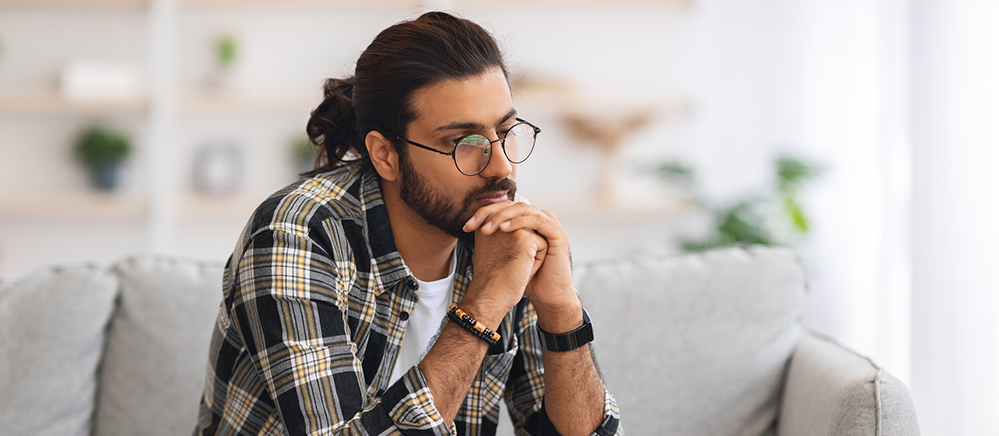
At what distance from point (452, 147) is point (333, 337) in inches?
15.8

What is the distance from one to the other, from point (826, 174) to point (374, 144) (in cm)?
221

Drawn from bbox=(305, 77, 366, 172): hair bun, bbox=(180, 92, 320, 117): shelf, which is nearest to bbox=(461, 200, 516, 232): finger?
bbox=(305, 77, 366, 172): hair bun

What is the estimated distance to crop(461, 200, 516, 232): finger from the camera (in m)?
1.21

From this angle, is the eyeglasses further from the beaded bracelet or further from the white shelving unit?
the white shelving unit

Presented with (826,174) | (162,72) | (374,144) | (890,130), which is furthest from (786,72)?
(162,72)

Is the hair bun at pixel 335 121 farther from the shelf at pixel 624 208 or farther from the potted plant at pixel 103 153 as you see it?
the potted plant at pixel 103 153

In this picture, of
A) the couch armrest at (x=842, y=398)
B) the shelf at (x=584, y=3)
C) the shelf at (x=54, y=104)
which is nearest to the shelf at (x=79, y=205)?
the shelf at (x=54, y=104)

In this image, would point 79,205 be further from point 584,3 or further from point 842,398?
point 842,398

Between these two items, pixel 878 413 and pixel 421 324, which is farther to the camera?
pixel 421 324

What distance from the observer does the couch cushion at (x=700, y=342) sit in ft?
4.92

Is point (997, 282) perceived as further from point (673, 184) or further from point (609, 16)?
point (609, 16)

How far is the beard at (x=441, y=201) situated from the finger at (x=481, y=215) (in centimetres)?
5

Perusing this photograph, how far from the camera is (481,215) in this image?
1.21 m

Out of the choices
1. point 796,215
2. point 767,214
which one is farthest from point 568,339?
point 767,214
